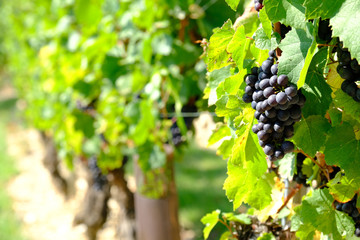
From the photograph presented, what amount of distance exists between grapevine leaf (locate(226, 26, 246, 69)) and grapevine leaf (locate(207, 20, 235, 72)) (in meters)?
0.02

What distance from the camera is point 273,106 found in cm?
70

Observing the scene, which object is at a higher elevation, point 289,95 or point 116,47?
point 289,95

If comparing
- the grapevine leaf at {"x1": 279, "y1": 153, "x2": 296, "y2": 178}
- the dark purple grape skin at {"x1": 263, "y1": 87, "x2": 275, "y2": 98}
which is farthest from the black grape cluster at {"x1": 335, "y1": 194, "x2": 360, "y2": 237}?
the dark purple grape skin at {"x1": 263, "y1": 87, "x2": 275, "y2": 98}

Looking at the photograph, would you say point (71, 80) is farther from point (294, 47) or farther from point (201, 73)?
point (294, 47)

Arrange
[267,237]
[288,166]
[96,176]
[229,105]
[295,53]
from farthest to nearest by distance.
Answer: [96,176] < [267,237] < [288,166] < [229,105] < [295,53]

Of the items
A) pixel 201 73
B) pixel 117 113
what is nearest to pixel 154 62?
pixel 201 73

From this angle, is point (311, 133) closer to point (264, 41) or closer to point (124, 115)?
point (264, 41)

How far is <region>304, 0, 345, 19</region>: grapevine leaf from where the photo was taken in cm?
62

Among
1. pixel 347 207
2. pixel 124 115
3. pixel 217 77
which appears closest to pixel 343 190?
pixel 347 207

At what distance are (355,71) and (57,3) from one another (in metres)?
2.98

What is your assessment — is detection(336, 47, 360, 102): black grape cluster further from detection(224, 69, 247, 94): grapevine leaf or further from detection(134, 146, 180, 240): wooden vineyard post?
detection(134, 146, 180, 240): wooden vineyard post

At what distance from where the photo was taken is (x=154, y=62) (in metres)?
2.28

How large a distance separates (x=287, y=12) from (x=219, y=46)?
17 centimetres

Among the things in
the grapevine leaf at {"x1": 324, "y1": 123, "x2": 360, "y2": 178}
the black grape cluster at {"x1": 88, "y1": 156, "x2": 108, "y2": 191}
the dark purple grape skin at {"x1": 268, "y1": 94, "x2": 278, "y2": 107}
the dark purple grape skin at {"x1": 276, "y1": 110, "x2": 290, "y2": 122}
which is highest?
the dark purple grape skin at {"x1": 268, "y1": 94, "x2": 278, "y2": 107}
